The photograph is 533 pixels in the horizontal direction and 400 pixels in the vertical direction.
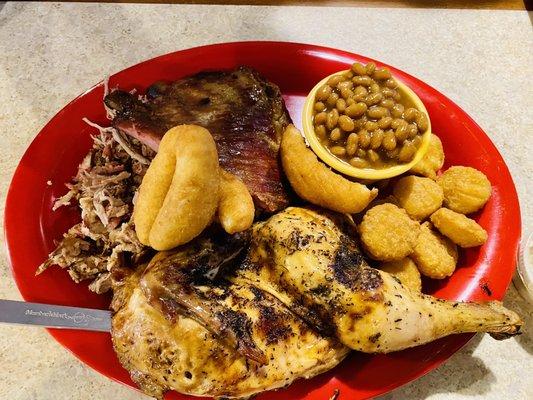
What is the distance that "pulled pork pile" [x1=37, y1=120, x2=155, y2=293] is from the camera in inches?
78.7

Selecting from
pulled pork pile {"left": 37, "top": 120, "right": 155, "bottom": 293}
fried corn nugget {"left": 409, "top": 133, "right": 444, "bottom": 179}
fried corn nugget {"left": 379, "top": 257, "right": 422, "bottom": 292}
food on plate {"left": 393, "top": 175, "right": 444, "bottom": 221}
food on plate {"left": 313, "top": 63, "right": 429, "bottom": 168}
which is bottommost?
pulled pork pile {"left": 37, "top": 120, "right": 155, "bottom": 293}

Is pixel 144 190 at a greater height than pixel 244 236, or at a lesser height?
greater

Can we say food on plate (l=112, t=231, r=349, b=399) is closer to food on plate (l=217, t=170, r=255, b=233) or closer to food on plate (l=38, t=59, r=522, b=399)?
food on plate (l=38, t=59, r=522, b=399)

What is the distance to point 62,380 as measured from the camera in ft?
6.80

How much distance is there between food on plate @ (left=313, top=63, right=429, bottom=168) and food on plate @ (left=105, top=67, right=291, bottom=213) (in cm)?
21

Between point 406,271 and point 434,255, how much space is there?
0.40 feet

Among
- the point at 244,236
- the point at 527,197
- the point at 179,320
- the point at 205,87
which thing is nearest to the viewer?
the point at 179,320

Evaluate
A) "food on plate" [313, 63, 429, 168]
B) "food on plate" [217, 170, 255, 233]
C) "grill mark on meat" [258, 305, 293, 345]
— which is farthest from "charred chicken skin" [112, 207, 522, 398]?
"food on plate" [313, 63, 429, 168]

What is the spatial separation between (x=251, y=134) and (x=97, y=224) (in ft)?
2.42

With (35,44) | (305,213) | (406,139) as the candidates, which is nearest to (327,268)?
(305,213)

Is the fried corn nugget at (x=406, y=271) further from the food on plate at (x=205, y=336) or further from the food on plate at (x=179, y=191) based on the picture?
the food on plate at (x=179, y=191)

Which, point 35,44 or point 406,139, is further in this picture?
point 35,44

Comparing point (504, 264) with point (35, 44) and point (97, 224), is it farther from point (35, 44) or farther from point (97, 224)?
point (35, 44)

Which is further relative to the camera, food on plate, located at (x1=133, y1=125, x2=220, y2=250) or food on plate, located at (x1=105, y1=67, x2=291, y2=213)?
food on plate, located at (x1=105, y1=67, x2=291, y2=213)
